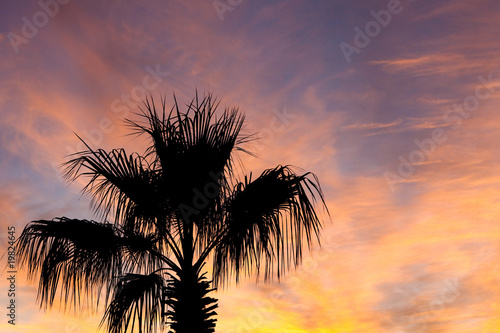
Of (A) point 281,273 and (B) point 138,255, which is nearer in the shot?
(A) point 281,273

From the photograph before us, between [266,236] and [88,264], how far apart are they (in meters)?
2.67

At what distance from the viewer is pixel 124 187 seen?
771 cm

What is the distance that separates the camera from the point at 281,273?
7.23 metres

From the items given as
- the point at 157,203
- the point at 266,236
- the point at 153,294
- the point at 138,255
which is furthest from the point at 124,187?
the point at 266,236

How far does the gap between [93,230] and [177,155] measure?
5.39 ft

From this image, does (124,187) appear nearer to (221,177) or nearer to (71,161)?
(71,161)

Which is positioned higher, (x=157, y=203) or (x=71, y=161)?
(x=71, y=161)

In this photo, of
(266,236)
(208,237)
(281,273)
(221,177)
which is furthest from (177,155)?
(281,273)

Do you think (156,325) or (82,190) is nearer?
(156,325)

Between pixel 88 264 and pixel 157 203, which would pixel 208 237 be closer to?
pixel 157 203

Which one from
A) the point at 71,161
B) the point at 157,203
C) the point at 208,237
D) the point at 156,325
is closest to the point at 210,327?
the point at 156,325

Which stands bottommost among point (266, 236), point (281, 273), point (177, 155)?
point (281, 273)

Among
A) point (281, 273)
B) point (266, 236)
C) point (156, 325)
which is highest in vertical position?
point (266, 236)

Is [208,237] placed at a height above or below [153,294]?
above
